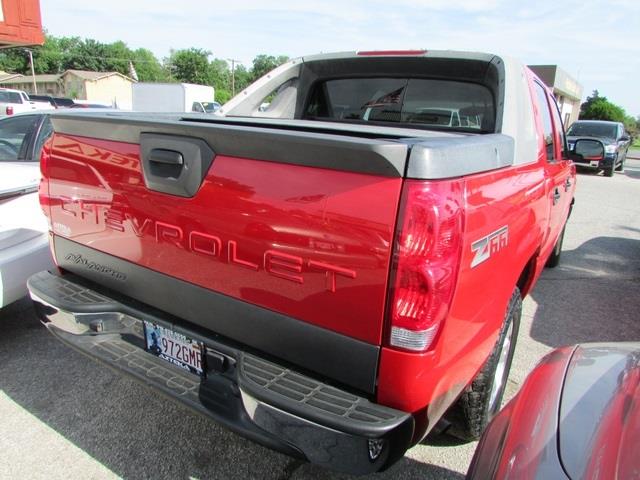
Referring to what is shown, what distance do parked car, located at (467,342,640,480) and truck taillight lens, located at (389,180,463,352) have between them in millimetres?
369

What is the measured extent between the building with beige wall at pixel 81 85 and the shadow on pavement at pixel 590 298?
68172 mm

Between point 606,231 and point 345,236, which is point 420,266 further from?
point 606,231

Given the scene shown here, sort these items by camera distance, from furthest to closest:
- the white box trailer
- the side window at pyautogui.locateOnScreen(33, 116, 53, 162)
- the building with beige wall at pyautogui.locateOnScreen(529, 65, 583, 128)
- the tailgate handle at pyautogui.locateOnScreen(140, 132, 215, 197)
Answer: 1. the building with beige wall at pyautogui.locateOnScreen(529, 65, 583, 128)
2. the white box trailer
3. the side window at pyautogui.locateOnScreen(33, 116, 53, 162)
4. the tailgate handle at pyautogui.locateOnScreen(140, 132, 215, 197)

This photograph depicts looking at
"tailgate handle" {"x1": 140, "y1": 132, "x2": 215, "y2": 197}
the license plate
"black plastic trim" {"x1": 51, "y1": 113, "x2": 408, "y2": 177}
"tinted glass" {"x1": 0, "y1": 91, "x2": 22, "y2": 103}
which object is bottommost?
the license plate

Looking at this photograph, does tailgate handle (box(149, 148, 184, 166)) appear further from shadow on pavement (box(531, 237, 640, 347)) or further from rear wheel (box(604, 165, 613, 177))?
rear wheel (box(604, 165, 613, 177))

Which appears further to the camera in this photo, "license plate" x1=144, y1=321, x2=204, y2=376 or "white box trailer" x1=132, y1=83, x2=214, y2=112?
"white box trailer" x1=132, y1=83, x2=214, y2=112

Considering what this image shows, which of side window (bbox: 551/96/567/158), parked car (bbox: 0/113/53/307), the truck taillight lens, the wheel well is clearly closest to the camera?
the truck taillight lens

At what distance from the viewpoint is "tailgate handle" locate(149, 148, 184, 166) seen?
6.37ft

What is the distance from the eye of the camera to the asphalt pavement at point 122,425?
2338mm

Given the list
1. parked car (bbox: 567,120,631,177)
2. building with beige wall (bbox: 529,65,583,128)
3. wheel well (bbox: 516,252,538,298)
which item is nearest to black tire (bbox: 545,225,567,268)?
wheel well (bbox: 516,252,538,298)

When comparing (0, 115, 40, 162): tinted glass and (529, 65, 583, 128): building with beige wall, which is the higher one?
(529, 65, 583, 128): building with beige wall

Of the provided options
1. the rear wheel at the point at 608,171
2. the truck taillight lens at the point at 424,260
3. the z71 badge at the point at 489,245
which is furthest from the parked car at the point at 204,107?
the truck taillight lens at the point at 424,260

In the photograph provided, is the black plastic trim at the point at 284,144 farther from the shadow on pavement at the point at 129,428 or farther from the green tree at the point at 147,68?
the green tree at the point at 147,68

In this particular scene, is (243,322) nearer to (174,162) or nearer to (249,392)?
(249,392)
